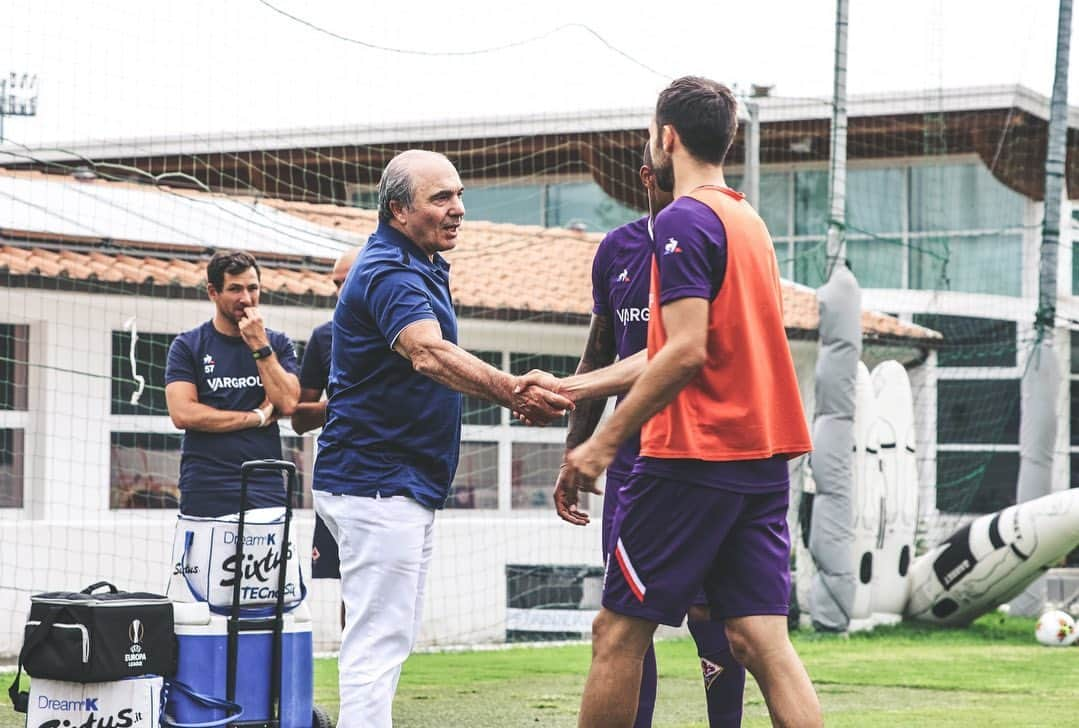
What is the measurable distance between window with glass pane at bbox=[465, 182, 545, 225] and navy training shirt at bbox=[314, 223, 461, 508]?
15581mm

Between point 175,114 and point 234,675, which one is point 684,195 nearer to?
point 234,675

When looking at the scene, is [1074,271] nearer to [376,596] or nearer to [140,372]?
[140,372]

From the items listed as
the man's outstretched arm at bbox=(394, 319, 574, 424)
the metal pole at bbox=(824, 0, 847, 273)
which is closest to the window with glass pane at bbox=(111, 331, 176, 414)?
the metal pole at bbox=(824, 0, 847, 273)

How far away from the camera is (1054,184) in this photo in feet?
50.2

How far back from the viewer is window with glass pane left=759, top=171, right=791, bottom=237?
24.1m

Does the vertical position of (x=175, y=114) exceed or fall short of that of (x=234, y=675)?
it exceeds it

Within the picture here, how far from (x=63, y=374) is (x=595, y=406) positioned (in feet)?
25.0

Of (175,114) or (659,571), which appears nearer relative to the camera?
(659,571)

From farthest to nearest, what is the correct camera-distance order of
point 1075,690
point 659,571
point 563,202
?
point 563,202 → point 1075,690 → point 659,571

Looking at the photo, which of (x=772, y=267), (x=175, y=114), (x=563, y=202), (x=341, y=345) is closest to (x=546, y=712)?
(x=341, y=345)

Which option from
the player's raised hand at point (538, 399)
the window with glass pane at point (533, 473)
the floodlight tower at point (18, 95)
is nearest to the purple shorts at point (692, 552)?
the player's raised hand at point (538, 399)

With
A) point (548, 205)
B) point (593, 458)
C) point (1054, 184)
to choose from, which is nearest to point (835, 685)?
point (593, 458)

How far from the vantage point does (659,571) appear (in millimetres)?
4551

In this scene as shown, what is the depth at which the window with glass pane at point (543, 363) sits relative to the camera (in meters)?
15.1
